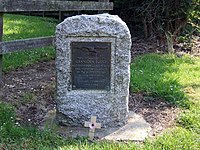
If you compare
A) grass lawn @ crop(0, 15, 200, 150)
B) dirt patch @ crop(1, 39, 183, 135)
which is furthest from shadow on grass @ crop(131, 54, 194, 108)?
dirt patch @ crop(1, 39, 183, 135)

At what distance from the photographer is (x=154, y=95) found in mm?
6293

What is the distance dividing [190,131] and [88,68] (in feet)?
4.54

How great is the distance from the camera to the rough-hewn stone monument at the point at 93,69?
15.9 ft

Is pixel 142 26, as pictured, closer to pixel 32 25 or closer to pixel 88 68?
pixel 32 25

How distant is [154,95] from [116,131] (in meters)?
1.52

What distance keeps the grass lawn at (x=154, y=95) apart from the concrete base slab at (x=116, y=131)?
20 centimetres

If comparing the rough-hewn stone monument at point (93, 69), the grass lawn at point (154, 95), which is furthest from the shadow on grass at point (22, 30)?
the rough-hewn stone monument at point (93, 69)

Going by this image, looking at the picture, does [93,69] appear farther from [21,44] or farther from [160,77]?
[160,77]

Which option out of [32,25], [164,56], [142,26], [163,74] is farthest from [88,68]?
[32,25]

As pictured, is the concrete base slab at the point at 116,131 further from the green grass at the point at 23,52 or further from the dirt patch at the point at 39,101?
the green grass at the point at 23,52

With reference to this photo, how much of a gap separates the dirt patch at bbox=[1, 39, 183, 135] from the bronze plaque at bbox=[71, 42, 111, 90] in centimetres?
75

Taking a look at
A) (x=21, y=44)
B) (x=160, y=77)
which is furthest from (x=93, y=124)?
(x=160, y=77)

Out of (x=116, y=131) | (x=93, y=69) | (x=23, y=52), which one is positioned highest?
(x=93, y=69)

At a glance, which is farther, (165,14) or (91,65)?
(165,14)
